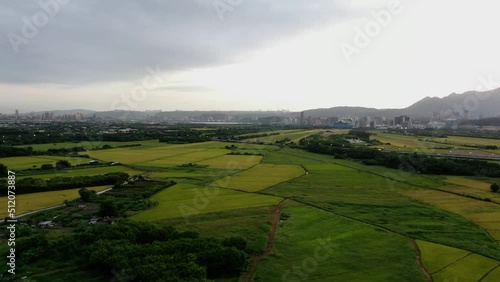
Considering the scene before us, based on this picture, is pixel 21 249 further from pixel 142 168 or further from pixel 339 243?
pixel 142 168

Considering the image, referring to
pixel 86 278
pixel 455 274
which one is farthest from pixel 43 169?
pixel 455 274

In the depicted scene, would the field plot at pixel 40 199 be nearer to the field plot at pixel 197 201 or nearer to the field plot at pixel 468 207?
the field plot at pixel 197 201

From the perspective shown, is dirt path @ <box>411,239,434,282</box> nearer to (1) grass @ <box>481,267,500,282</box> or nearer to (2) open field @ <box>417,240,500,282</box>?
(2) open field @ <box>417,240,500,282</box>

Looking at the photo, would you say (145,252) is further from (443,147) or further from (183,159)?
(443,147)

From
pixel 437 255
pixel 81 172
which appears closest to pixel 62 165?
pixel 81 172

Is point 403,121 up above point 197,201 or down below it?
above

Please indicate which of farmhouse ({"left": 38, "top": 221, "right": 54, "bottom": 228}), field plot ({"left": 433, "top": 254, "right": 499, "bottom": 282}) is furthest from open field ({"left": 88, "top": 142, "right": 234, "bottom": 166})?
field plot ({"left": 433, "top": 254, "right": 499, "bottom": 282})
